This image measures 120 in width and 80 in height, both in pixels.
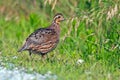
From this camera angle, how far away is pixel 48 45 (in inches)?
478

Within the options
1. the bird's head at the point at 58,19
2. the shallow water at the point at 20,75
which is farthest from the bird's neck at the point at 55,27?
the shallow water at the point at 20,75

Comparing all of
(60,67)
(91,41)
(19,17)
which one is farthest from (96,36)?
(19,17)

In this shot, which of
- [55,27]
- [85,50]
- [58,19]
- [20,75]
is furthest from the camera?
[58,19]

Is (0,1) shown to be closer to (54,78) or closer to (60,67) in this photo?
(60,67)

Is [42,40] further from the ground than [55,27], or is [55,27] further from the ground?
[55,27]

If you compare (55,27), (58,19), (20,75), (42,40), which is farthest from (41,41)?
(20,75)

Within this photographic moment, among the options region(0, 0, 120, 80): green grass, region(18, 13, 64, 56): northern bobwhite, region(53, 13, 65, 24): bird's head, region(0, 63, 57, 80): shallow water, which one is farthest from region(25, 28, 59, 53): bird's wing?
region(0, 63, 57, 80): shallow water

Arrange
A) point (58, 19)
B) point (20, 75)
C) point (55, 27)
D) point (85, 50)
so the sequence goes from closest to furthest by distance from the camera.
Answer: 1. point (20, 75)
2. point (85, 50)
3. point (55, 27)
4. point (58, 19)

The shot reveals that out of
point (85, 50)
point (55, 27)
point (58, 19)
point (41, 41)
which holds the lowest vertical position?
point (85, 50)

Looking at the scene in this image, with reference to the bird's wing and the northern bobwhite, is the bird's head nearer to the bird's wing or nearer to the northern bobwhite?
the northern bobwhite

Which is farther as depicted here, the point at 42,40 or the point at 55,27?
the point at 55,27

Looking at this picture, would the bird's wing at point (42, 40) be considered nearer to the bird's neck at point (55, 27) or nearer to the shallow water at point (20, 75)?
the bird's neck at point (55, 27)

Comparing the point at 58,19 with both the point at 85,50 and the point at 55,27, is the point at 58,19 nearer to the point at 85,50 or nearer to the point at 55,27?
the point at 55,27

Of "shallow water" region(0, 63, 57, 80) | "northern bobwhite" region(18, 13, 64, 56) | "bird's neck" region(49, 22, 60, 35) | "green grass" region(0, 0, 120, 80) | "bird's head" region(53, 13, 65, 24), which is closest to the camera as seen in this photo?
"shallow water" region(0, 63, 57, 80)
